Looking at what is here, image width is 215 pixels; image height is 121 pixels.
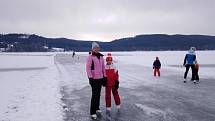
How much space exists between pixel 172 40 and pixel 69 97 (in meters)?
166

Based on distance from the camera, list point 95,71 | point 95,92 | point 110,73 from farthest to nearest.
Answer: point 110,73 < point 95,92 < point 95,71

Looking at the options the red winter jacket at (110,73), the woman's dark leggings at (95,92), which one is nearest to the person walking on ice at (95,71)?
the woman's dark leggings at (95,92)

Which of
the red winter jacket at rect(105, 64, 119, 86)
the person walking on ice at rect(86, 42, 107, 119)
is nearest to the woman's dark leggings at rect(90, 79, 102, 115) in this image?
the person walking on ice at rect(86, 42, 107, 119)

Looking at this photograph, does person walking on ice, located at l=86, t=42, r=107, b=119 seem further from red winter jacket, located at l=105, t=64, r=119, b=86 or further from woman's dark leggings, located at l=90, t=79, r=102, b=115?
red winter jacket, located at l=105, t=64, r=119, b=86

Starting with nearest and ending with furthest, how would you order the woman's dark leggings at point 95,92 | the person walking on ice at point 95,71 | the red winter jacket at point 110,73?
the person walking on ice at point 95,71
the woman's dark leggings at point 95,92
the red winter jacket at point 110,73

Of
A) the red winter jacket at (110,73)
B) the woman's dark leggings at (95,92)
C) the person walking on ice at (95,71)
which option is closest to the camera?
the person walking on ice at (95,71)

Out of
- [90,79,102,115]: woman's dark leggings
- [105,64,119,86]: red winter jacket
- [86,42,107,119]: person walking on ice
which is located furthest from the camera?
[105,64,119,86]: red winter jacket

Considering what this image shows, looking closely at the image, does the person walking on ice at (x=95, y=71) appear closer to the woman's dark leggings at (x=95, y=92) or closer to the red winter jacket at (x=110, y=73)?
the woman's dark leggings at (x=95, y=92)

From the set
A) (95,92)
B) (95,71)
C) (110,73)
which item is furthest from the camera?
(110,73)

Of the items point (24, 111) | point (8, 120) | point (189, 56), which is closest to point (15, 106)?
point (24, 111)

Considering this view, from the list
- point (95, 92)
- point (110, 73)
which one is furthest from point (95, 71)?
point (110, 73)

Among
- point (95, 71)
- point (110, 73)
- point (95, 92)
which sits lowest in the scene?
point (95, 92)

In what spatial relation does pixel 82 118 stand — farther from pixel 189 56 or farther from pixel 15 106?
pixel 189 56

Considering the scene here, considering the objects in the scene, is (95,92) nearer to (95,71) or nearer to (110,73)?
(95,71)
